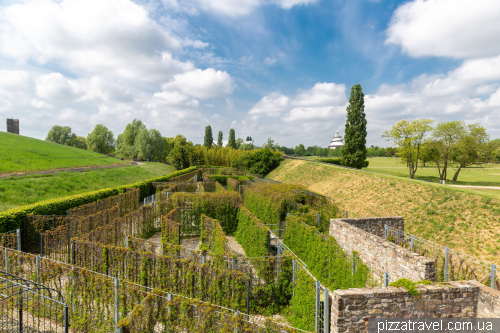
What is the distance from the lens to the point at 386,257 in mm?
7066

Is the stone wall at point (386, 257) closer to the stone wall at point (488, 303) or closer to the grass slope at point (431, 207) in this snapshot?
the stone wall at point (488, 303)

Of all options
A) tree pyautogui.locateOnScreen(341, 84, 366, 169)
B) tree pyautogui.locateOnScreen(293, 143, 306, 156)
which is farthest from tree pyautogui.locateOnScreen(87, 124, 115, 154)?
tree pyautogui.locateOnScreen(293, 143, 306, 156)

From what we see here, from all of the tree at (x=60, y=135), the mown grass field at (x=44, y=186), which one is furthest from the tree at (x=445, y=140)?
the tree at (x=60, y=135)

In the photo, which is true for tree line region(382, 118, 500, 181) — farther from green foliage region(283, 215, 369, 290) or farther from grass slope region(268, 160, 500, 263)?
green foliage region(283, 215, 369, 290)

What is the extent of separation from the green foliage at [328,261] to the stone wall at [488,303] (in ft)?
8.30

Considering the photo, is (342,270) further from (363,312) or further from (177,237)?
(177,237)

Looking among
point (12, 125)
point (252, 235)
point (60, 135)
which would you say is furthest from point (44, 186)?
point (60, 135)

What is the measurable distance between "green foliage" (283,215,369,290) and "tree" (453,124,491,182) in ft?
89.7

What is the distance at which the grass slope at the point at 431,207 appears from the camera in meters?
12.3

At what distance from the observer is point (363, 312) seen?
4.43 metres

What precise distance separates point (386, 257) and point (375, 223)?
12.6 feet

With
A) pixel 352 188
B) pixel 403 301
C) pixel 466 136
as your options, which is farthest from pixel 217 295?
pixel 466 136

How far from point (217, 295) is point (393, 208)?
17.4m

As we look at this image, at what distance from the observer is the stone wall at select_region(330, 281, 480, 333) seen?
14.3 feet
